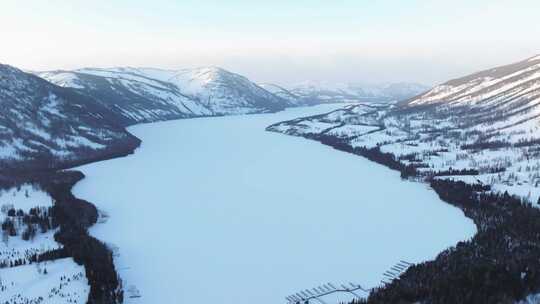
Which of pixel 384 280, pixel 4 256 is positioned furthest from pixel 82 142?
pixel 384 280

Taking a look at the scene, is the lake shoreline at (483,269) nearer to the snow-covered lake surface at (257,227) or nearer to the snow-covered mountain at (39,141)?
the snow-covered lake surface at (257,227)

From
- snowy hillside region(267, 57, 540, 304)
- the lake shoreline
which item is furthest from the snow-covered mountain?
the lake shoreline

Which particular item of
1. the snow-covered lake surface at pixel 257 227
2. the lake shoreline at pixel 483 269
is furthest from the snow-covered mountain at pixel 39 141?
the lake shoreline at pixel 483 269

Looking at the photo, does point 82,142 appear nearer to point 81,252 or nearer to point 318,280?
point 81,252

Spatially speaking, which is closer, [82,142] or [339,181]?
[339,181]

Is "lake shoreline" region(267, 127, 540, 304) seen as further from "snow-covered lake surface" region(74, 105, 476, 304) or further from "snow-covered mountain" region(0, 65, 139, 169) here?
"snow-covered mountain" region(0, 65, 139, 169)

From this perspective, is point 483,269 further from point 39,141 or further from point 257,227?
point 39,141

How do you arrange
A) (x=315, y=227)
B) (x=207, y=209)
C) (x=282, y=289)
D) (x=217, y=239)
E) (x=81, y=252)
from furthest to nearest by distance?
(x=207, y=209) < (x=315, y=227) < (x=217, y=239) < (x=81, y=252) < (x=282, y=289)

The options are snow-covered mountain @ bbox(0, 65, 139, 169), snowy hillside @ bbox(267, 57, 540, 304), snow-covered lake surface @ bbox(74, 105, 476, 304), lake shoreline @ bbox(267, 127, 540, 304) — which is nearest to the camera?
lake shoreline @ bbox(267, 127, 540, 304)
